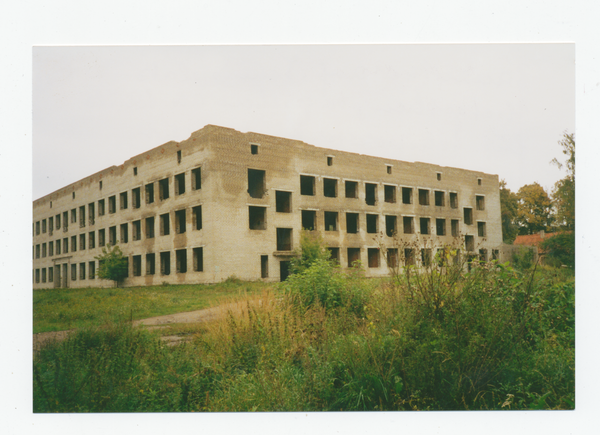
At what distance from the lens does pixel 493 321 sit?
4684mm

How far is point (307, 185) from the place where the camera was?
386 inches

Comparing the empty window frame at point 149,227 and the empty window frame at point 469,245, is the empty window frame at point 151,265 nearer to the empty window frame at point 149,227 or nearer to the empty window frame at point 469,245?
the empty window frame at point 149,227

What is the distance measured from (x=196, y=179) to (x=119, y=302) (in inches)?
163

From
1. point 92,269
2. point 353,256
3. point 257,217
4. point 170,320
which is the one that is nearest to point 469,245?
point 353,256

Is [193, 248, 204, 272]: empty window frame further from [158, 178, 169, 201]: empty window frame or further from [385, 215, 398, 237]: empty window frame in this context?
[385, 215, 398, 237]: empty window frame

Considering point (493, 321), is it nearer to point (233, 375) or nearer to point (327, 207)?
point (233, 375)

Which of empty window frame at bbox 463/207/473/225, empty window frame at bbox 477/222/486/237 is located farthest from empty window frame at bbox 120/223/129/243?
empty window frame at bbox 463/207/473/225

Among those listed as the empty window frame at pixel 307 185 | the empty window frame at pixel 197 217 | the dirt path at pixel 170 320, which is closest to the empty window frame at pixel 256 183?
the empty window frame at pixel 307 185

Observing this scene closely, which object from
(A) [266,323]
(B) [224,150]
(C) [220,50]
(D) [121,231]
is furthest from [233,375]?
(D) [121,231]

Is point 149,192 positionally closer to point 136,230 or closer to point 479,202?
point 136,230

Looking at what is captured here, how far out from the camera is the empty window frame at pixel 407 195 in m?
9.00

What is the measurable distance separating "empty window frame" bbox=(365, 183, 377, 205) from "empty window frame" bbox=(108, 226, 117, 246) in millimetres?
6273

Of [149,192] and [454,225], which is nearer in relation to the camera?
[454,225]

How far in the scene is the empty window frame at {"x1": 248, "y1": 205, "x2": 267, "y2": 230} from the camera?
8630mm
